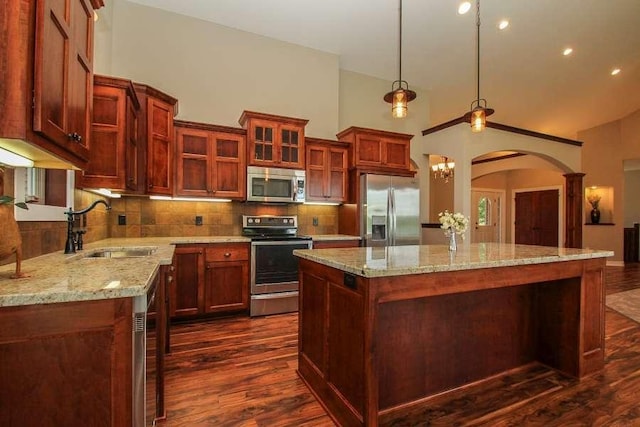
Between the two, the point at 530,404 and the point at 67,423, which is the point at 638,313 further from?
the point at 67,423

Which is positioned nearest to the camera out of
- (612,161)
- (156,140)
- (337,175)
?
(156,140)

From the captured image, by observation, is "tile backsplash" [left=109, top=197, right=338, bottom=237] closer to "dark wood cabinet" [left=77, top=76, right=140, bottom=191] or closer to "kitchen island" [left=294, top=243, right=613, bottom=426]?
"dark wood cabinet" [left=77, top=76, right=140, bottom=191]

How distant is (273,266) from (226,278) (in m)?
0.55

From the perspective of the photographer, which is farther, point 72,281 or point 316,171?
point 316,171

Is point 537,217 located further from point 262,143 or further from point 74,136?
point 74,136

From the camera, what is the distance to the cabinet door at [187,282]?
325 cm

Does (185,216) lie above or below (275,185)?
below

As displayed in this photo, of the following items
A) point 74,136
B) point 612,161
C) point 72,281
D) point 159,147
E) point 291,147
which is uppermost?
point 612,161

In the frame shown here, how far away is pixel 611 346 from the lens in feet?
9.33

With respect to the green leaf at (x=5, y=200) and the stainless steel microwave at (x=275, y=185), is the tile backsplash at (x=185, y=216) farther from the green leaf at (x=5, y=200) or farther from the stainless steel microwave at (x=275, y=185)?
the green leaf at (x=5, y=200)

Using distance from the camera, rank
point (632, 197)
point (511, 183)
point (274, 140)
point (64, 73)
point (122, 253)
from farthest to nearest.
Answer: point (511, 183) → point (632, 197) → point (274, 140) → point (122, 253) → point (64, 73)

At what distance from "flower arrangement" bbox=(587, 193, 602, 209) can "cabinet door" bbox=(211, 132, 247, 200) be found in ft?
30.7

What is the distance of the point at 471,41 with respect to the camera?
480 cm

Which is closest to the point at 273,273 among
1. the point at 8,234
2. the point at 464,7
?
the point at 8,234
